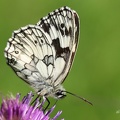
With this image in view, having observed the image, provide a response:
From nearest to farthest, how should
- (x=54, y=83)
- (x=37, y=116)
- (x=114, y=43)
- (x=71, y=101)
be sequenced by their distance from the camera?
(x=37, y=116) < (x=54, y=83) < (x=71, y=101) < (x=114, y=43)

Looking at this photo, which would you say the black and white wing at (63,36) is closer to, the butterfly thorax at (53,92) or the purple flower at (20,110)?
the butterfly thorax at (53,92)

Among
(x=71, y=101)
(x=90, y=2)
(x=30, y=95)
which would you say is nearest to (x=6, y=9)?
(x=90, y=2)

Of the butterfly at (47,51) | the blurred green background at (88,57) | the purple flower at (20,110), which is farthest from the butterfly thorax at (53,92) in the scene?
the blurred green background at (88,57)

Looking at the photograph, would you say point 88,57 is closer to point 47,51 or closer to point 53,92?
point 47,51

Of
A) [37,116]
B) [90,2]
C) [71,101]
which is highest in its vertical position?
[90,2]

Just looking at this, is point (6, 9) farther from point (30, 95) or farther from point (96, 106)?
point (30, 95)

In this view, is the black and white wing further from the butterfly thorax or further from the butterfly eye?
the butterfly eye

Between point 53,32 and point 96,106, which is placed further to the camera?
point 96,106

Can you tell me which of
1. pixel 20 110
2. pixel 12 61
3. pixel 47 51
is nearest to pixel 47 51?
pixel 47 51
